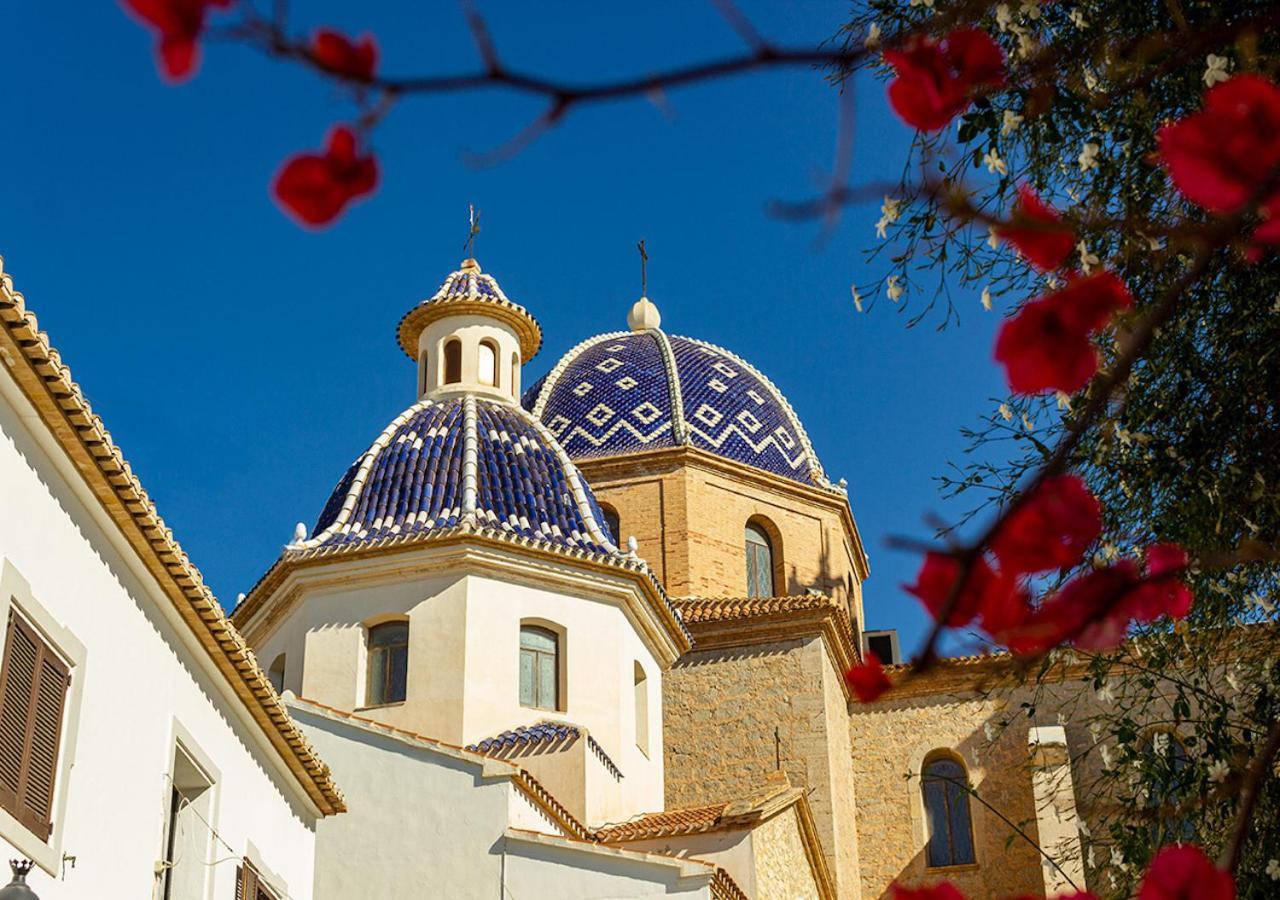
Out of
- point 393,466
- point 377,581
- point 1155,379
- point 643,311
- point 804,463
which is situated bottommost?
point 1155,379

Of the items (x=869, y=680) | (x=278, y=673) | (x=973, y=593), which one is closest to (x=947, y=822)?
(x=278, y=673)

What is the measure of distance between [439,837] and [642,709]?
4156 mm

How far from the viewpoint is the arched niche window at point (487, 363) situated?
2116cm

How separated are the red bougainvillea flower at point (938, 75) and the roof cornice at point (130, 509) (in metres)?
6.21

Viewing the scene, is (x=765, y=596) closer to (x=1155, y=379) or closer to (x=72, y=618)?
(x=72, y=618)

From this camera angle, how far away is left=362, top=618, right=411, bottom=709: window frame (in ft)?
57.6

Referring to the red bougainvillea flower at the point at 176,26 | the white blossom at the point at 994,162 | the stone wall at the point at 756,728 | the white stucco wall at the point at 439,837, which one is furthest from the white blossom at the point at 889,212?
the stone wall at the point at 756,728

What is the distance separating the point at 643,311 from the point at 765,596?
24.5 feet

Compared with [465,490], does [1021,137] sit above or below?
below

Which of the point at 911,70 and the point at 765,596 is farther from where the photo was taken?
the point at 765,596

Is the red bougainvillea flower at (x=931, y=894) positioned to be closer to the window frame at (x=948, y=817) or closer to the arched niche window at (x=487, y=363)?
the arched niche window at (x=487, y=363)

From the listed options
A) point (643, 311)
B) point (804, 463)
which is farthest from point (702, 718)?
point (643, 311)

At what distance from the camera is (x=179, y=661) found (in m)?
10.9

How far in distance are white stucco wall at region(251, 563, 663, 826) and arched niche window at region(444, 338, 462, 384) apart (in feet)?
12.5
